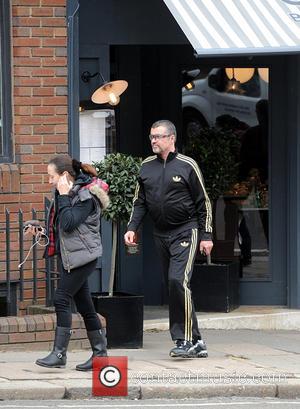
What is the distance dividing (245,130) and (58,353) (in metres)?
4.62

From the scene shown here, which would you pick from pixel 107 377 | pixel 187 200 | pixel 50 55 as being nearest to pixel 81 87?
pixel 50 55

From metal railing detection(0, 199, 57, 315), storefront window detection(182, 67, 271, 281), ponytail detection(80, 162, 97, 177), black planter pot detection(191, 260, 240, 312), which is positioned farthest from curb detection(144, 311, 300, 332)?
ponytail detection(80, 162, 97, 177)

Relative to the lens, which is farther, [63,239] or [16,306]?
[16,306]

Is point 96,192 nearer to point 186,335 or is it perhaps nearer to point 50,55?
point 186,335

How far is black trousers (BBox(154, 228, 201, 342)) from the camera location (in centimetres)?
962

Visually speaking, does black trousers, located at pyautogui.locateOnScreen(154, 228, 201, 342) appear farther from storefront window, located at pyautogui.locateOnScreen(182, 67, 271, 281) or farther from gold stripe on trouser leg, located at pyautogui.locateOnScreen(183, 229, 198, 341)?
storefront window, located at pyautogui.locateOnScreen(182, 67, 271, 281)

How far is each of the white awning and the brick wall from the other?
1.16 m

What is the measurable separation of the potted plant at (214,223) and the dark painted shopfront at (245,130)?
0.36 feet

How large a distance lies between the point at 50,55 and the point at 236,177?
2.92 metres

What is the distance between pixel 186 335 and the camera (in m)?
9.69

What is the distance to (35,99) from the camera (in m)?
10.8

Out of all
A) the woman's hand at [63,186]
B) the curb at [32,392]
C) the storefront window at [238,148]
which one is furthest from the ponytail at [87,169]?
the storefront window at [238,148]

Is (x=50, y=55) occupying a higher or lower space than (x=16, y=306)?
higher

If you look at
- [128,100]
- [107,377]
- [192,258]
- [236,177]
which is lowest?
[107,377]
